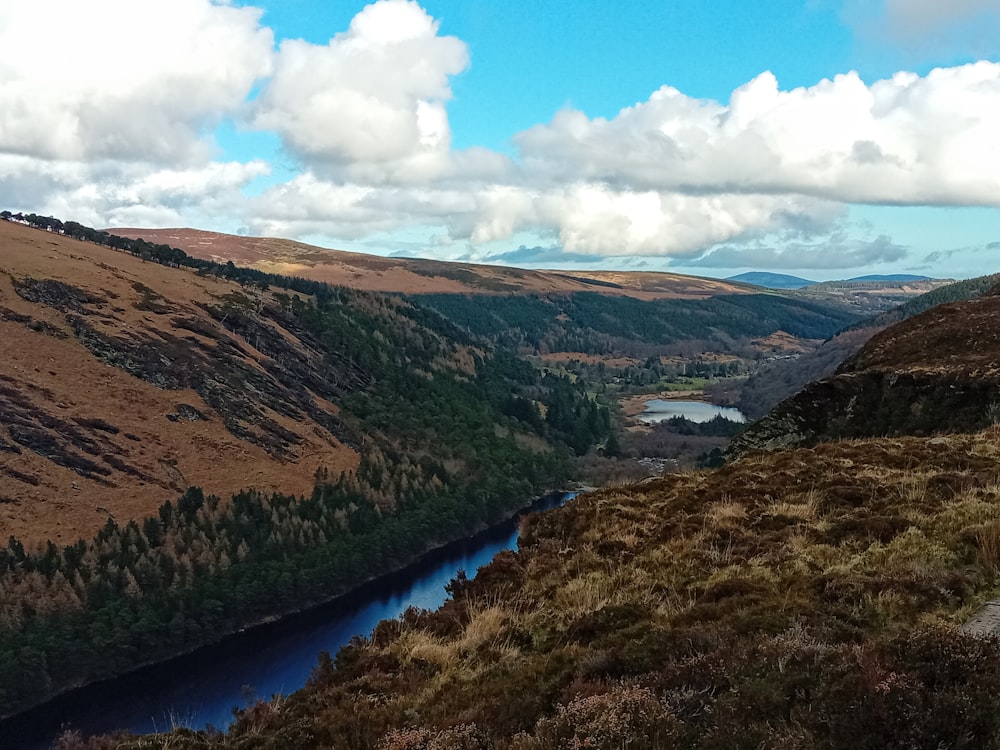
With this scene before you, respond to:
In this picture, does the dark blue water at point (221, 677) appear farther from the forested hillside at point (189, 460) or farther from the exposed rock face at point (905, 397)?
the exposed rock face at point (905, 397)

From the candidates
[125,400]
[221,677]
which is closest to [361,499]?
[125,400]

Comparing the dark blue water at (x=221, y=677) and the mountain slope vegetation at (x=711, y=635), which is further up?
the mountain slope vegetation at (x=711, y=635)

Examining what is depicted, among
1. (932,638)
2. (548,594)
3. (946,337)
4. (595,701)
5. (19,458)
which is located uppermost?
(946,337)

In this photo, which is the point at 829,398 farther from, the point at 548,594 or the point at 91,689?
the point at 91,689

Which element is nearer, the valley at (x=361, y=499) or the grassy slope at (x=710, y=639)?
the grassy slope at (x=710, y=639)

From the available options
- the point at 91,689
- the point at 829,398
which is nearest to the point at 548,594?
the point at 829,398

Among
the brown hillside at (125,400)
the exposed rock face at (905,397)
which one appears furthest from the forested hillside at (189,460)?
the exposed rock face at (905,397)

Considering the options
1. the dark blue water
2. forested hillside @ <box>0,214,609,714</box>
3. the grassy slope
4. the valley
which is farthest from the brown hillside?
the grassy slope

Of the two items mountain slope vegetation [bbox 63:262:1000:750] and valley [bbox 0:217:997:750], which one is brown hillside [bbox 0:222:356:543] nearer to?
valley [bbox 0:217:997:750]
